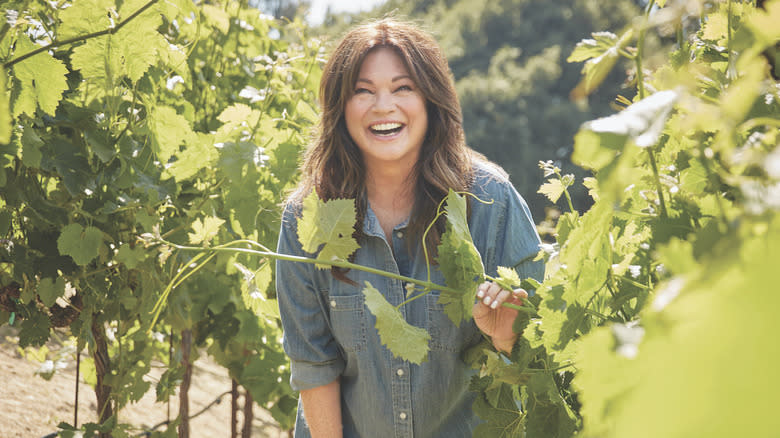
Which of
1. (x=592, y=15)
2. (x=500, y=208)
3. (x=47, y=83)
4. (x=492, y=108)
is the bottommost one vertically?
(x=492, y=108)

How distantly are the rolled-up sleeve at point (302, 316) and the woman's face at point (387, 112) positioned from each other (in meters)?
0.28

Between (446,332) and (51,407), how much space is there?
2.60 m

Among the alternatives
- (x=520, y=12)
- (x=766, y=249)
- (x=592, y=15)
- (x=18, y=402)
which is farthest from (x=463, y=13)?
(x=766, y=249)

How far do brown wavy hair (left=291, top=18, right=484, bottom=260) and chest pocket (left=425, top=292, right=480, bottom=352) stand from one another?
0.21 meters

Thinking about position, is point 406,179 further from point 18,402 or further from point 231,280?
point 18,402

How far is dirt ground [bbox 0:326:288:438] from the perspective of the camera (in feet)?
10.6

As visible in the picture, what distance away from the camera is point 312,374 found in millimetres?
1896

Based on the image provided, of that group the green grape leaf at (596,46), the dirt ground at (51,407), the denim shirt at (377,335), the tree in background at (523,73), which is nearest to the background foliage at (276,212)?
the green grape leaf at (596,46)

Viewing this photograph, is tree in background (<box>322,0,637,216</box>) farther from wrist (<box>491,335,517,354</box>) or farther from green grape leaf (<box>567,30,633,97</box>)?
green grape leaf (<box>567,30,633,97</box>)

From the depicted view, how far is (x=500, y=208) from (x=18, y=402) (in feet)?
8.90

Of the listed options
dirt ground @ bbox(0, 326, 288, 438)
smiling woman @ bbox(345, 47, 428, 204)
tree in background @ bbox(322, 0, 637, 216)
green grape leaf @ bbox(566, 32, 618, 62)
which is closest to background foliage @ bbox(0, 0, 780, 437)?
green grape leaf @ bbox(566, 32, 618, 62)

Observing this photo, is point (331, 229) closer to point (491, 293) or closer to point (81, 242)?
point (491, 293)

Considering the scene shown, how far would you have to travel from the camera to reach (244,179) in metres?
2.08

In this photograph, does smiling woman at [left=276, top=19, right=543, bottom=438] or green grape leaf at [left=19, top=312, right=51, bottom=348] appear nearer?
smiling woman at [left=276, top=19, right=543, bottom=438]
